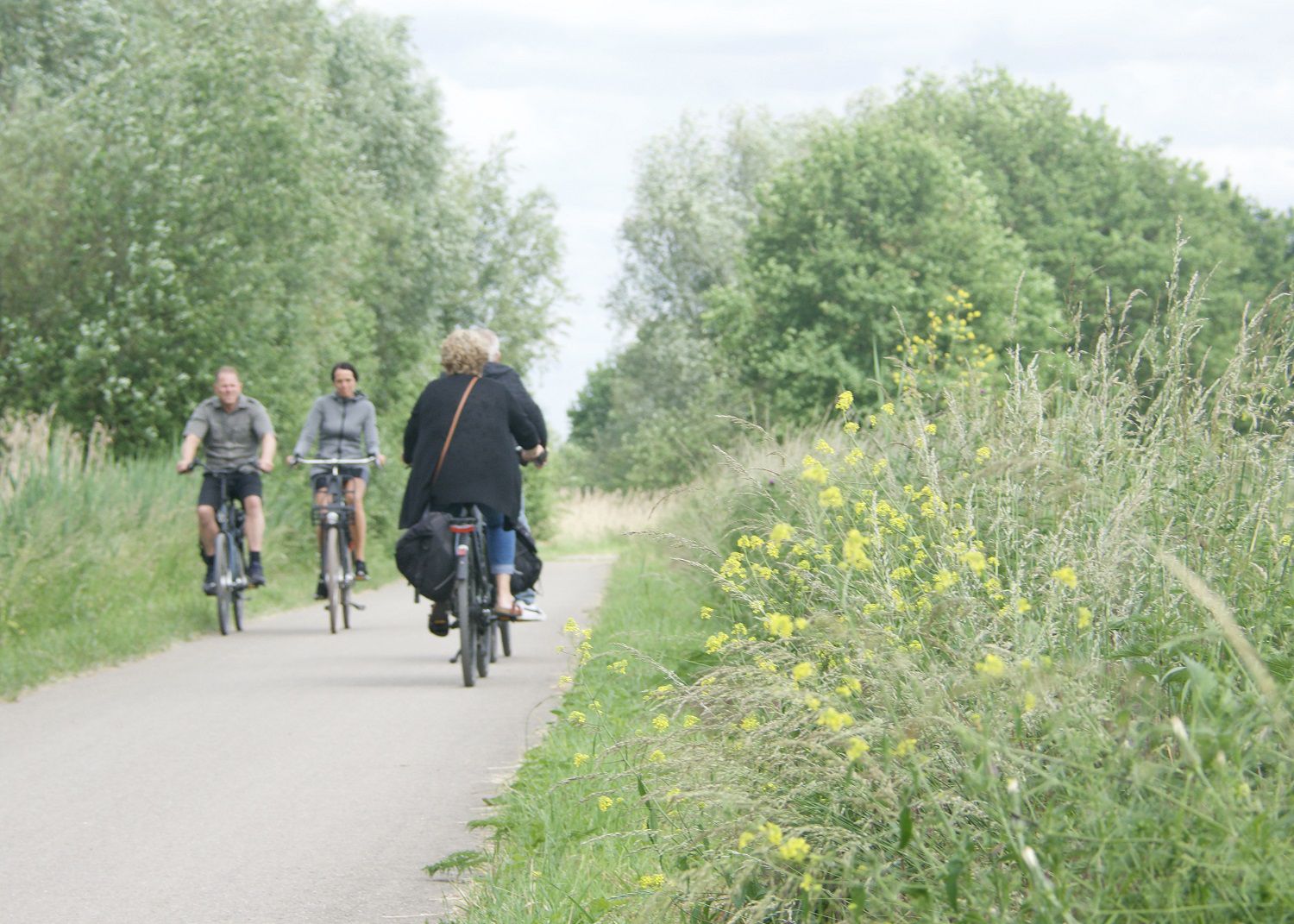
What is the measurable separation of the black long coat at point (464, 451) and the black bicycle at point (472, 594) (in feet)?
0.59

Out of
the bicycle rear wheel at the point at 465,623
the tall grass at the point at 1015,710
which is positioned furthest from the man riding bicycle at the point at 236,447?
the tall grass at the point at 1015,710

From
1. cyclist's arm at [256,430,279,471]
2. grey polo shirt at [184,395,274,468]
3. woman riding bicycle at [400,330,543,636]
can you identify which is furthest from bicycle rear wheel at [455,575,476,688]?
grey polo shirt at [184,395,274,468]

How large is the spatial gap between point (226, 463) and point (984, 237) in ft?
114

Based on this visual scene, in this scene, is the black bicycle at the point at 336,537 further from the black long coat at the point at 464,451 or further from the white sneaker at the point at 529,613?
the black long coat at the point at 464,451

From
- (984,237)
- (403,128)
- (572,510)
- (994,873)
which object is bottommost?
(572,510)

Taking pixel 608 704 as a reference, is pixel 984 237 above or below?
above

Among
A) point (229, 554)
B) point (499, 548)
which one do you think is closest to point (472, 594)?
point (499, 548)

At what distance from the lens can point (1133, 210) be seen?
5444cm

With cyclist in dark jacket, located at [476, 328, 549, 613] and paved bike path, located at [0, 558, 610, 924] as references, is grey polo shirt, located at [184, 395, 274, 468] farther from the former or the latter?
cyclist in dark jacket, located at [476, 328, 549, 613]

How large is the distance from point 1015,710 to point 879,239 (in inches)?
1759

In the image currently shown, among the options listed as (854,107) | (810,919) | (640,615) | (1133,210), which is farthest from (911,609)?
(854,107)

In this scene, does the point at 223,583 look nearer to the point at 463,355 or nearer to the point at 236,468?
the point at 236,468

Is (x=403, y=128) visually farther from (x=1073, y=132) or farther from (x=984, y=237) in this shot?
(x=1073, y=132)

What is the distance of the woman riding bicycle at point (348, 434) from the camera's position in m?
15.1
